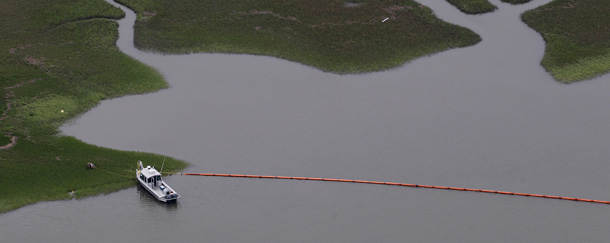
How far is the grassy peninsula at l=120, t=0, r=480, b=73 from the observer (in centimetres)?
6581

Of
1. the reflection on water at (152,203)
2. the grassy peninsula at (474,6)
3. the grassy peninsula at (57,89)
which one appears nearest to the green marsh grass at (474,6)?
the grassy peninsula at (474,6)

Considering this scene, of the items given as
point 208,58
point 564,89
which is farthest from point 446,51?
point 208,58

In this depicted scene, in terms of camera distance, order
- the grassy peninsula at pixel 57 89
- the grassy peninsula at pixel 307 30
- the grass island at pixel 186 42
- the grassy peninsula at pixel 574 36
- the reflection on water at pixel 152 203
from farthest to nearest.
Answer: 1. the grassy peninsula at pixel 307 30
2. the grassy peninsula at pixel 574 36
3. the grass island at pixel 186 42
4. the grassy peninsula at pixel 57 89
5. the reflection on water at pixel 152 203

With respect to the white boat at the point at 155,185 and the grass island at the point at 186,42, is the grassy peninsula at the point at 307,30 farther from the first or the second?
the white boat at the point at 155,185

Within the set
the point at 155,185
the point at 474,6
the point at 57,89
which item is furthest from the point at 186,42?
the point at 474,6

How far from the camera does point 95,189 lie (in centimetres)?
4788

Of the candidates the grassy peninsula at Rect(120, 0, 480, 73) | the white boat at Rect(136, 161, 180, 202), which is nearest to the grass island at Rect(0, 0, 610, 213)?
the grassy peninsula at Rect(120, 0, 480, 73)

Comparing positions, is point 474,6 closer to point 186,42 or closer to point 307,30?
point 307,30

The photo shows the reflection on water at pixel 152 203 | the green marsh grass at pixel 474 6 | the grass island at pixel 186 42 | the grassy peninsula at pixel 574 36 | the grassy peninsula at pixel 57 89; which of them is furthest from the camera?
the green marsh grass at pixel 474 6

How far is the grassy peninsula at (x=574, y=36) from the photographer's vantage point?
6469 cm

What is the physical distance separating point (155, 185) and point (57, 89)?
1556 cm

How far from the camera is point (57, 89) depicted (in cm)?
5919

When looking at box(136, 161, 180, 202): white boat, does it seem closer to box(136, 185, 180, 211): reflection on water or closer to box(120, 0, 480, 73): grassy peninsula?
box(136, 185, 180, 211): reflection on water

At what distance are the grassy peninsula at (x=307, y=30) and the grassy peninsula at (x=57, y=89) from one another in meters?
4.00
